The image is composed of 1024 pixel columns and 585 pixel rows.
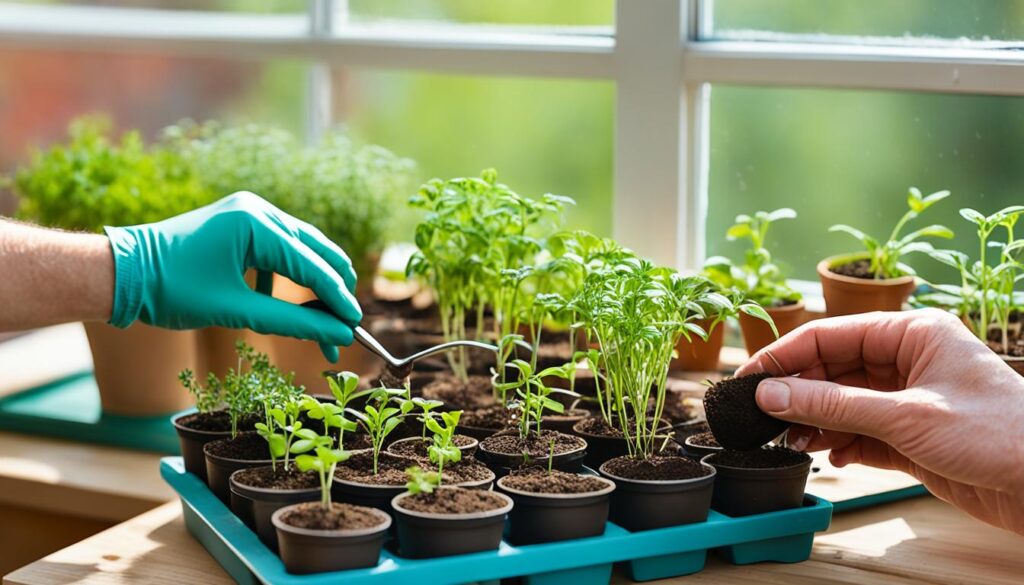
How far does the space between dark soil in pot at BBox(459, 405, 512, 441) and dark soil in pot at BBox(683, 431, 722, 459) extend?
21 cm

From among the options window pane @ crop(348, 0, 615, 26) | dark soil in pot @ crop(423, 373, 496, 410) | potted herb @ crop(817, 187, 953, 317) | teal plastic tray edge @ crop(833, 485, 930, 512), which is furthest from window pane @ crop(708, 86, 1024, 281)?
dark soil in pot @ crop(423, 373, 496, 410)

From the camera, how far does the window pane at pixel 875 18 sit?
63.3 inches

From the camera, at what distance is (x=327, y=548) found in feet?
3.39

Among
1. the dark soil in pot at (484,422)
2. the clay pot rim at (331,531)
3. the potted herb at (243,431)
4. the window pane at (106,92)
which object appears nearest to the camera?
the clay pot rim at (331,531)

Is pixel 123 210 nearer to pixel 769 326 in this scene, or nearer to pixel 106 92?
pixel 769 326

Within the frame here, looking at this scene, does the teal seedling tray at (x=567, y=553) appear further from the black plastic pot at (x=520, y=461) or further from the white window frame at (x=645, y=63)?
the white window frame at (x=645, y=63)

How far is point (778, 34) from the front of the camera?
1.80 meters

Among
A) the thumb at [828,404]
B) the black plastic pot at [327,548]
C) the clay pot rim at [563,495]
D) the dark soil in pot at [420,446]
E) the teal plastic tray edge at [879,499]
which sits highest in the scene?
the thumb at [828,404]

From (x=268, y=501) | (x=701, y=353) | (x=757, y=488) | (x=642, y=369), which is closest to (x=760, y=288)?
(x=701, y=353)

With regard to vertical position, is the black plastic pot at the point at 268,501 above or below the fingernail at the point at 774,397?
below

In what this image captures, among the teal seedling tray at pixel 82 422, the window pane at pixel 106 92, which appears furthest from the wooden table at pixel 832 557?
the window pane at pixel 106 92

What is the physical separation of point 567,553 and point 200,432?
472 millimetres

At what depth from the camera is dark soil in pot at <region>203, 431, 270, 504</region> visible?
4.05 feet

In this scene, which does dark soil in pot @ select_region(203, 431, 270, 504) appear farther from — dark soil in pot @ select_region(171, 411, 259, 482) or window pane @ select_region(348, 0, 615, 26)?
window pane @ select_region(348, 0, 615, 26)
